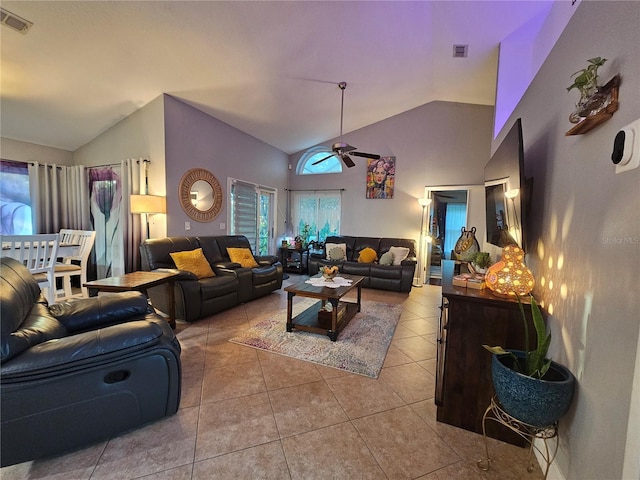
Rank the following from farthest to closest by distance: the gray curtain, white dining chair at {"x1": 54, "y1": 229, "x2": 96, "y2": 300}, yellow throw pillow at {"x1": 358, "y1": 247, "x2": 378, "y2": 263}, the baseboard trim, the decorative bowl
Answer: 1. yellow throw pillow at {"x1": 358, "y1": 247, "x2": 378, "y2": 263}
2. the gray curtain
3. white dining chair at {"x1": 54, "y1": 229, "x2": 96, "y2": 300}
4. the decorative bowl
5. the baseboard trim

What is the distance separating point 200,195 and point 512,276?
4306 millimetres

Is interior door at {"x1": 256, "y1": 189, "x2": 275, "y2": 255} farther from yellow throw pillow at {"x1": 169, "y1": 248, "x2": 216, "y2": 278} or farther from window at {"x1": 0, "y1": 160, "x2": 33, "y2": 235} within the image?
window at {"x1": 0, "y1": 160, "x2": 33, "y2": 235}

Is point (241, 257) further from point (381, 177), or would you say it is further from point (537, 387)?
point (537, 387)

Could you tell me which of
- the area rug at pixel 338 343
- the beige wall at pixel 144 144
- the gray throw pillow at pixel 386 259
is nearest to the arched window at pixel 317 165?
the gray throw pillow at pixel 386 259

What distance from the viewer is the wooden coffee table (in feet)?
7.62

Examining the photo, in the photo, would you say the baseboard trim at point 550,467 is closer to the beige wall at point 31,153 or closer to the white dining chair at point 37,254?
the white dining chair at point 37,254

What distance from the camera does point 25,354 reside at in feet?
3.94

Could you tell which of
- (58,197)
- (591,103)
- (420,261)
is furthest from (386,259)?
(58,197)

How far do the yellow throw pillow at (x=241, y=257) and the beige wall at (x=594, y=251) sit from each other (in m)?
3.75

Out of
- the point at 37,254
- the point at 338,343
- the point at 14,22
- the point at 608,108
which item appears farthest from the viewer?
the point at 37,254

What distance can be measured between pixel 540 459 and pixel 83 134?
646 cm

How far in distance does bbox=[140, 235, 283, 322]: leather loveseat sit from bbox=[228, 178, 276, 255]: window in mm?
755

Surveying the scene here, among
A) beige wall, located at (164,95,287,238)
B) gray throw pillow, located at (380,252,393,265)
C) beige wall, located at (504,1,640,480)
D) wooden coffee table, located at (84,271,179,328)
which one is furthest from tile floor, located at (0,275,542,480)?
gray throw pillow, located at (380,252,393,265)

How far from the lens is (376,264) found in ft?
16.8
